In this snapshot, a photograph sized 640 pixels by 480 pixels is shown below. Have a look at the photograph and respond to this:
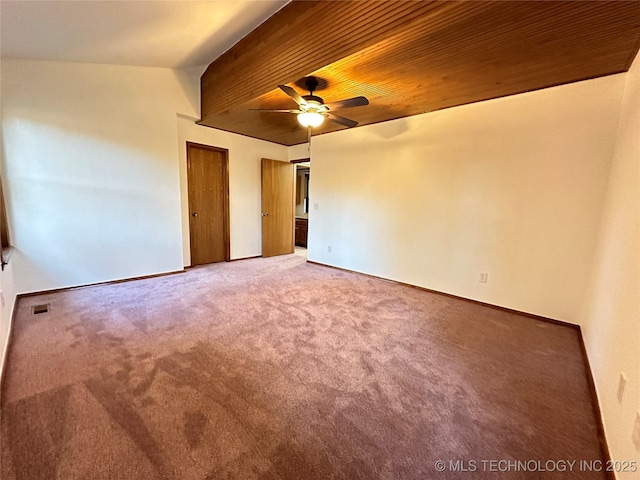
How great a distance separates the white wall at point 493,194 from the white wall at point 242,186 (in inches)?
73.9

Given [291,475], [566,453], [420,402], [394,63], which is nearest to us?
[291,475]

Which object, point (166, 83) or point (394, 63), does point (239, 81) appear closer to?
point (166, 83)

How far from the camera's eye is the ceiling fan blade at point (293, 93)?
2.39 metres

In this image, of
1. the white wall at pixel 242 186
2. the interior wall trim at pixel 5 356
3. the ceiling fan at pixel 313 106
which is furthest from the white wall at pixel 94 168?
the ceiling fan at pixel 313 106

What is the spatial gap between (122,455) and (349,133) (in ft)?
14.8

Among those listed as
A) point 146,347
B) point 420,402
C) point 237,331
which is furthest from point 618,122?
point 146,347

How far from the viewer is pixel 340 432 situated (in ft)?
4.85

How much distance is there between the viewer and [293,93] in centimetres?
246

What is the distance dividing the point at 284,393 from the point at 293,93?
2.38 m

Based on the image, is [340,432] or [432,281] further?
[432,281]

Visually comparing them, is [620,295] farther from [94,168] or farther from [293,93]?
[94,168]

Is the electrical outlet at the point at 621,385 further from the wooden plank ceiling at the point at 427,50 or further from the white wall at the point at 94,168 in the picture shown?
the white wall at the point at 94,168

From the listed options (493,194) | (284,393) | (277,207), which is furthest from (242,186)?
(284,393)

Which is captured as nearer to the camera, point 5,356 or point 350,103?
point 5,356
